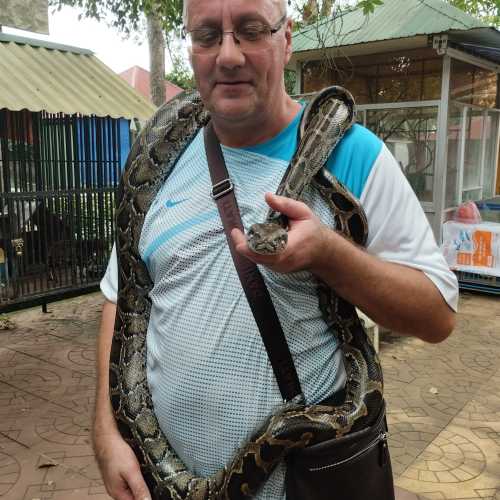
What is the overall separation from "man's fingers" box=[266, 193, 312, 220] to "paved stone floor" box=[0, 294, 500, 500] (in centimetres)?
348

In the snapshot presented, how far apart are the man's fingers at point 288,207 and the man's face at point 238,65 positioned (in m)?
0.45

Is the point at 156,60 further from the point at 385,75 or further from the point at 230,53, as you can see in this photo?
the point at 230,53

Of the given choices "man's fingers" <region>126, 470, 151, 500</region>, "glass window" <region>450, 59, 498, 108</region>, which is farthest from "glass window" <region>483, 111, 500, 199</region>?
"man's fingers" <region>126, 470, 151, 500</region>

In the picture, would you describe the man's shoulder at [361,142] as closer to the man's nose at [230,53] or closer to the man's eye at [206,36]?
the man's nose at [230,53]

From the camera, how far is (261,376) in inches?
72.1

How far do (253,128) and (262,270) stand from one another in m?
0.51

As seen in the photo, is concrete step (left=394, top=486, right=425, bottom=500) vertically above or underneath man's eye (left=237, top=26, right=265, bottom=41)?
underneath

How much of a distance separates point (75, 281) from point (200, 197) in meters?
6.38

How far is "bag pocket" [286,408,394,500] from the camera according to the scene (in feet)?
5.67

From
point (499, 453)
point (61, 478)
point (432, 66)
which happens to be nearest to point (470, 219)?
point (432, 66)

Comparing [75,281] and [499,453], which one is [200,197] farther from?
[75,281]

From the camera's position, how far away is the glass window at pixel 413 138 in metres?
9.88

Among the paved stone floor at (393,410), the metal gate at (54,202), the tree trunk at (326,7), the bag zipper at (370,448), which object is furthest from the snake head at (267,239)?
the tree trunk at (326,7)

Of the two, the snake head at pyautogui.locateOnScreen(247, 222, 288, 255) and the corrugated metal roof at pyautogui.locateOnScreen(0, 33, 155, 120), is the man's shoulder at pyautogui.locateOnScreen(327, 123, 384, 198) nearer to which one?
the snake head at pyautogui.locateOnScreen(247, 222, 288, 255)
